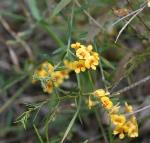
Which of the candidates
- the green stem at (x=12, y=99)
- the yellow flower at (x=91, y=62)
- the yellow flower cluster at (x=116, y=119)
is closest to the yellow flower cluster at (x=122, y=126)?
the yellow flower cluster at (x=116, y=119)

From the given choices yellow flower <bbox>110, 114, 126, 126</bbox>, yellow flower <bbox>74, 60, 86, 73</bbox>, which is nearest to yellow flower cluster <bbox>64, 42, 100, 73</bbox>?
yellow flower <bbox>74, 60, 86, 73</bbox>

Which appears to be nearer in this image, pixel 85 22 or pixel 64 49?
pixel 64 49

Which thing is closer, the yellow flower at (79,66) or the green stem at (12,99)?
the yellow flower at (79,66)

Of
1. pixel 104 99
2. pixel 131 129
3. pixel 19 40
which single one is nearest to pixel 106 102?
pixel 104 99

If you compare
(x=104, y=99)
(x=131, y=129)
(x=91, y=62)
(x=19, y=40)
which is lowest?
(x=131, y=129)

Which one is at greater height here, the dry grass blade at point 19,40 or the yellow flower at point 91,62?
the dry grass blade at point 19,40

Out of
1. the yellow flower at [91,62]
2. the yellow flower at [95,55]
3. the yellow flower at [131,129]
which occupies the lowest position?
the yellow flower at [131,129]

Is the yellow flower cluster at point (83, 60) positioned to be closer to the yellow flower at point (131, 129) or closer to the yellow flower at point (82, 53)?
the yellow flower at point (82, 53)

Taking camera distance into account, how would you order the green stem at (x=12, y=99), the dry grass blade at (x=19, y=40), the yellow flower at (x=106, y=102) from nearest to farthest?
the yellow flower at (x=106, y=102) → the green stem at (x=12, y=99) → the dry grass blade at (x=19, y=40)

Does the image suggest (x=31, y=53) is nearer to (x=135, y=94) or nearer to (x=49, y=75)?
(x=135, y=94)

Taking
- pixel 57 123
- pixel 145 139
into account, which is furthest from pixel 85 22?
pixel 145 139

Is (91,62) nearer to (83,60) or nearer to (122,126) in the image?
(83,60)
